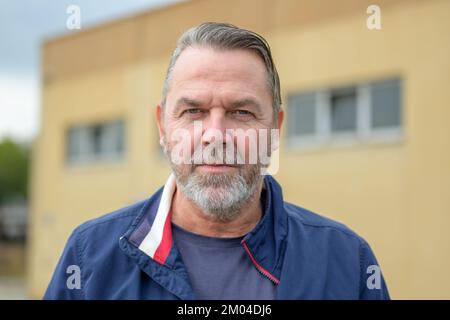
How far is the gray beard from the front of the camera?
1767 mm

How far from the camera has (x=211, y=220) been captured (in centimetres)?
183

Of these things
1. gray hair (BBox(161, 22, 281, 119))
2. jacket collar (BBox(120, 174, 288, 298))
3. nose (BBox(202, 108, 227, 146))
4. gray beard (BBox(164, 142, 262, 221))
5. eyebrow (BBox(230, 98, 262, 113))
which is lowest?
jacket collar (BBox(120, 174, 288, 298))

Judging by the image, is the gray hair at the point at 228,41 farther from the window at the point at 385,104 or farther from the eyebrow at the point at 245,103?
the window at the point at 385,104

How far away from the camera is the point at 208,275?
1.73 meters

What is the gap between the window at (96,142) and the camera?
1167 centimetres

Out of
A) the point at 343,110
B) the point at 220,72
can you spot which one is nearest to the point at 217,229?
the point at 220,72

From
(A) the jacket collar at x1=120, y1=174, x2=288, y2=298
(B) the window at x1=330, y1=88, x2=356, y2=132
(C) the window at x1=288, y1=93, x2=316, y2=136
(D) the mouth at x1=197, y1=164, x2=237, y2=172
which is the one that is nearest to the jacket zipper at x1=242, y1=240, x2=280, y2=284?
(A) the jacket collar at x1=120, y1=174, x2=288, y2=298

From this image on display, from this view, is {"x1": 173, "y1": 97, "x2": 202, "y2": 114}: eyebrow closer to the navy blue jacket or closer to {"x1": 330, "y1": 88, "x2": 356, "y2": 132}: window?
the navy blue jacket

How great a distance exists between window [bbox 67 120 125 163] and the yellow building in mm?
552

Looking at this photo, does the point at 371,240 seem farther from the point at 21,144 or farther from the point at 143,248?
the point at 21,144

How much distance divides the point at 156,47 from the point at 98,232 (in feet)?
29.5

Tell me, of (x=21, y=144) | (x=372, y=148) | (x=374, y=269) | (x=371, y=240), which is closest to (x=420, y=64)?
(x=372, y=148)

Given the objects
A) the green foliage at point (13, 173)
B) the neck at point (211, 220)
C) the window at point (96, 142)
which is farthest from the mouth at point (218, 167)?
the green foliage at point (13, 173)

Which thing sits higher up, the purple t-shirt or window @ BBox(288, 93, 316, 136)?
window @ BBox(288, 93, 316, 136)
